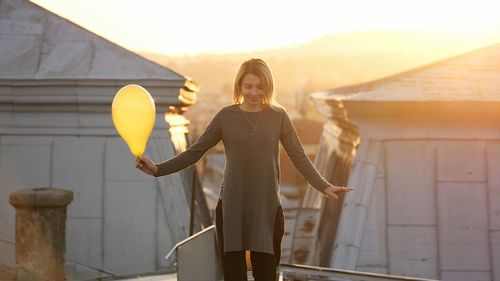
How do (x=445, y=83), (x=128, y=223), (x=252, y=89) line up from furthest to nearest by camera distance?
(x=128, y=223), (x=445, y=83), (x=252, y=89)

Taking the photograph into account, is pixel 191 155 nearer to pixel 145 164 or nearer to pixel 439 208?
pixel 145 164

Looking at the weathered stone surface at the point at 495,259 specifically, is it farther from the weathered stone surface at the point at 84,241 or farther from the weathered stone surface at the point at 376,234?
the weathered stone surface at the point at 84,241

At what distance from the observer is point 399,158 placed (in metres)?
9.33

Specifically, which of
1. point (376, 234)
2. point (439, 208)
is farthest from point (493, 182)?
point (376, 234)

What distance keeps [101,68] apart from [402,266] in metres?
3.96

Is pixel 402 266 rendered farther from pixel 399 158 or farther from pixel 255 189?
pixel 255 189

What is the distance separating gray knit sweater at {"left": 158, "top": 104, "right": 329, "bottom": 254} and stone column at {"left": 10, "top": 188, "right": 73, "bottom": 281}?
3912mm

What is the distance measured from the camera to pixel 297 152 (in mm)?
5250

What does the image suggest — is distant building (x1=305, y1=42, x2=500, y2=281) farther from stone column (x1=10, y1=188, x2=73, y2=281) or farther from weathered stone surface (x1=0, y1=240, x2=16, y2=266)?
weathered stone surface (x1=0, y1=240, x2=16, y2=266)

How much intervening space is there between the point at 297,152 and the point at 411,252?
438cm

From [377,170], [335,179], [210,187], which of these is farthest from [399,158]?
[210,187]

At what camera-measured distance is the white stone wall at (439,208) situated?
30.4ft

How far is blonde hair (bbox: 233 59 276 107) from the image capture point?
507cm

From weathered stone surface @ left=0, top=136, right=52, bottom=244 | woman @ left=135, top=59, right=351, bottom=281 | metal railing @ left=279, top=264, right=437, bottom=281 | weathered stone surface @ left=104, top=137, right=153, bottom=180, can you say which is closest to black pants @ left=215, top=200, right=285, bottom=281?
woman @ left=135, top=59, right=351, bottom=281
